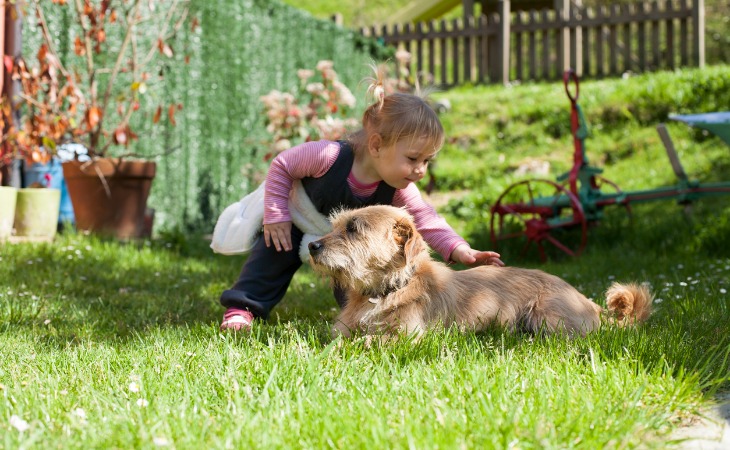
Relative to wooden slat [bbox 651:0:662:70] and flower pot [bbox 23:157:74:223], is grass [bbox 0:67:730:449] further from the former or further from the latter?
wooden slat [bbox 651:0:662:70]

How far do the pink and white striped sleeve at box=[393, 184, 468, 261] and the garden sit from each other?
22.8 inches

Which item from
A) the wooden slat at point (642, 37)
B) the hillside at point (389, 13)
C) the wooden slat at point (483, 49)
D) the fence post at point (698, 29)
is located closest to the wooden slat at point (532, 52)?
the wooden slat at point (483, 49)

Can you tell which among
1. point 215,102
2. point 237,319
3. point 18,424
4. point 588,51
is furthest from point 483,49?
point 18,424

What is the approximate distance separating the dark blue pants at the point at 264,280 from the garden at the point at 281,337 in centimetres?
12

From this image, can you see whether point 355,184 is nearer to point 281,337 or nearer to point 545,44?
point 281,337

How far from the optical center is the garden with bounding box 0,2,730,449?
217 centimetres

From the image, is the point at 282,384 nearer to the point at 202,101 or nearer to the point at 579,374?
the point at 579,374

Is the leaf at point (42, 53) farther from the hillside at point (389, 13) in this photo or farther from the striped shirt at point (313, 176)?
the hillside at point (389, 13)

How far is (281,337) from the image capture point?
127 inches

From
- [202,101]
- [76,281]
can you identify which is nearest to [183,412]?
[76,281]

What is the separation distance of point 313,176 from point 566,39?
1088 centimetres

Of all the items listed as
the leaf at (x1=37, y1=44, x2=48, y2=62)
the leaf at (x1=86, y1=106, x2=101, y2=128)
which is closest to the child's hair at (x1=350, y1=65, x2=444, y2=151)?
the leaf at (x1=86, y1=106, x2=101, y2=128)

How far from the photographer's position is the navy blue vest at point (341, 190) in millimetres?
4031

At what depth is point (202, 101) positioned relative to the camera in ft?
28.5
